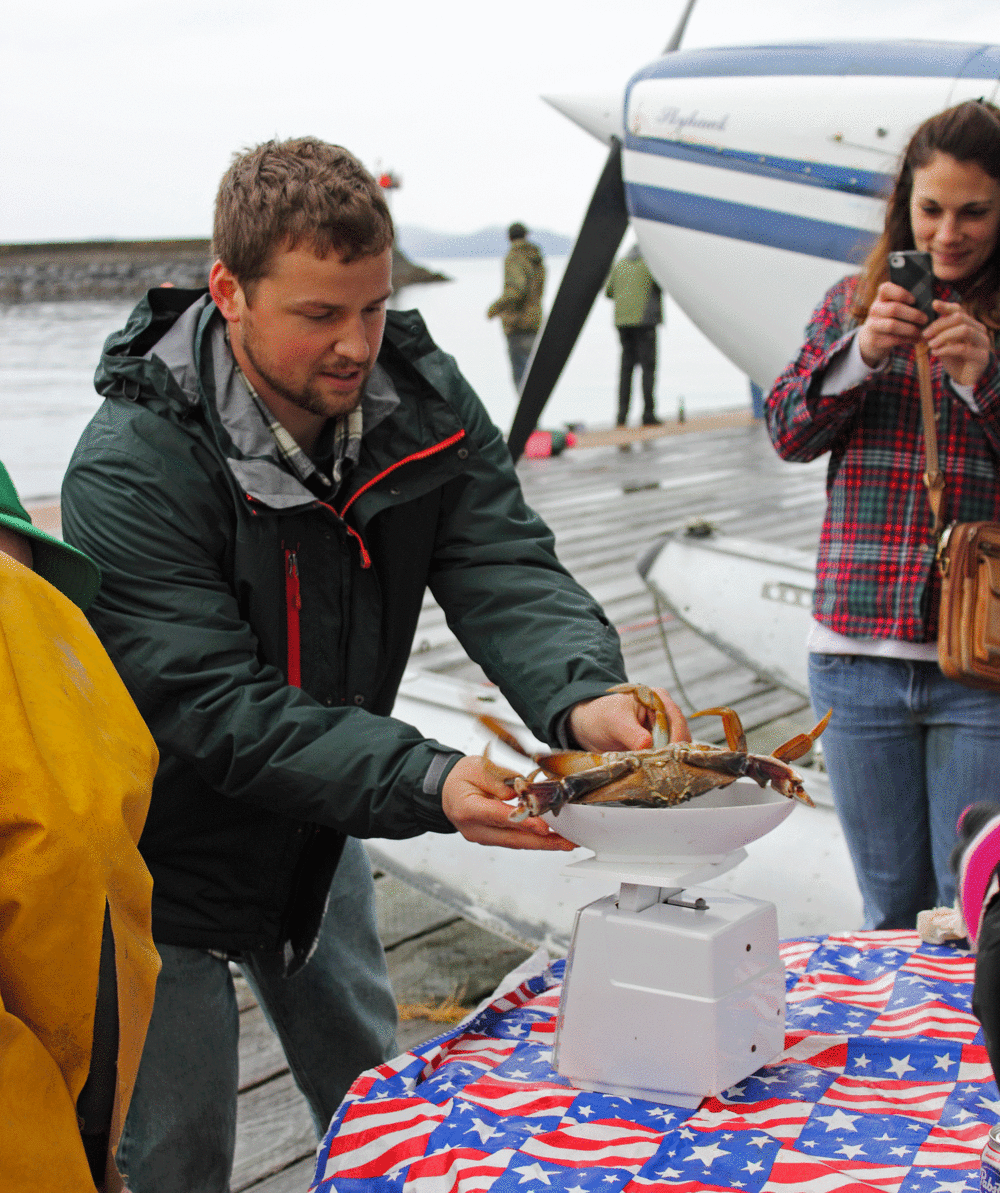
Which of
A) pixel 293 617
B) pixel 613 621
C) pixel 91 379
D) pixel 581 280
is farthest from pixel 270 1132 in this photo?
pixel 91 379

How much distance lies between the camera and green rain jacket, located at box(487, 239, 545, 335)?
32.8 ft

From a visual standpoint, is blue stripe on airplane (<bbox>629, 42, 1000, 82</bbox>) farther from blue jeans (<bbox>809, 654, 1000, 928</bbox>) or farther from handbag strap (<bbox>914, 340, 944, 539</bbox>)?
blue jeans (<bbox>809, 654, 1000, 928</bbox>)

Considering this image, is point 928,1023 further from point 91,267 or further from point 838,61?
point 91,267

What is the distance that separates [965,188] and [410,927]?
7.04 feet

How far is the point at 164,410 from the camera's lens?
4.46 ft

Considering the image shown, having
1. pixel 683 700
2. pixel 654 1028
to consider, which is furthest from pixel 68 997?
pixel 683 700

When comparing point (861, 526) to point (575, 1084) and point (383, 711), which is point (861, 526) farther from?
point (575, 1084)

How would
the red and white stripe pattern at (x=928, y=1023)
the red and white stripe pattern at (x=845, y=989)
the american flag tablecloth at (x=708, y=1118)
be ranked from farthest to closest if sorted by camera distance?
the red and white stripe pattern at (x=845, y=989), the red and white stripe pattern at (x=928, y=1023), the american flag tablecloth at (x=708, y=1118)

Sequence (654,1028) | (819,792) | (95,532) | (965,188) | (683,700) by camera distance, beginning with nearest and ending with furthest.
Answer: (654,1028)
(95,532)
(965,188)
(819,792)
(683,700)

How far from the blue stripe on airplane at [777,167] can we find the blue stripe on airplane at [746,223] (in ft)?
0.37

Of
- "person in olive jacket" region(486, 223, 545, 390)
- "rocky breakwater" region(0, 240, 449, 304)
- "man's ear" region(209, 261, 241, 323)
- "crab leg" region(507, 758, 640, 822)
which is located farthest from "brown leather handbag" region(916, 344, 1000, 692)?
"rocky breakwater" region(0, 240, 449, 304)

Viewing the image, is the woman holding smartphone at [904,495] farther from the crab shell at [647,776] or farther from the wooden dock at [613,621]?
the wooden dock at [613,621]

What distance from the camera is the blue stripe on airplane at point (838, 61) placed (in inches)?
126

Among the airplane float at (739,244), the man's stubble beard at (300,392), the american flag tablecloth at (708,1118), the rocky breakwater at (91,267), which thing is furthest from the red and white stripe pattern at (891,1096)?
the rocky breakwater at (91,267)
